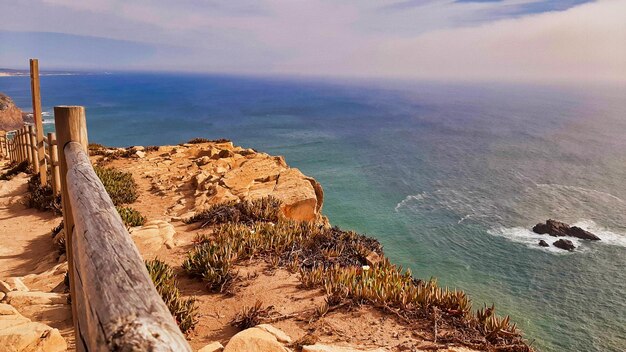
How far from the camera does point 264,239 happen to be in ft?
28.6

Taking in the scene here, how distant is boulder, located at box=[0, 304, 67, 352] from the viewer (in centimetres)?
404

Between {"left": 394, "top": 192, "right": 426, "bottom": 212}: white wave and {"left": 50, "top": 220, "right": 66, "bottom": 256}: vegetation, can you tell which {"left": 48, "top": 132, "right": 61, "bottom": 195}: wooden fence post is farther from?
{"left": 394, "top": 192, "right": 426, "bottom": 212}: white wave

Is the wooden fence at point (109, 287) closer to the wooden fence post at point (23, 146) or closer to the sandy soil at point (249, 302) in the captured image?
the sandy soil at point (249, 302)

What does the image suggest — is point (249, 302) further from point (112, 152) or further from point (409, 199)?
point (409, 199)

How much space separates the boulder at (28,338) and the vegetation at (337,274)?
2.29 metres

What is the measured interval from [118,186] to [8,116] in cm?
9167

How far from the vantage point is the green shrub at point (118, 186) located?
13.3 metres

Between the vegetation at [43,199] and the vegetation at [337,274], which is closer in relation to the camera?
the vegetation at [337,274]

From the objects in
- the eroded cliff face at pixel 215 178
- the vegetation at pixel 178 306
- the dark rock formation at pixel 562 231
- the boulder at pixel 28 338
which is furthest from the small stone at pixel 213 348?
the dark rock formation at pixel 562 231

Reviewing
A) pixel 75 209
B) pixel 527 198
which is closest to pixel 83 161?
pixel 75 209

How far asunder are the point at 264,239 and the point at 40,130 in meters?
10.3

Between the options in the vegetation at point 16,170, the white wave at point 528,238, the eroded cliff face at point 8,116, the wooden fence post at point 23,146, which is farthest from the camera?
the eroded cliff face at point 8,116

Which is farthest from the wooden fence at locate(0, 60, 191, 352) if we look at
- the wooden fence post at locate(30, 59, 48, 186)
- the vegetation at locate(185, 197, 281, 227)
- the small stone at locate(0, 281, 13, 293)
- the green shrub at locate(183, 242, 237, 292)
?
the wooden fence post at locate(30, 59, 48, 186)

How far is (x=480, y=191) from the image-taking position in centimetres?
5584
